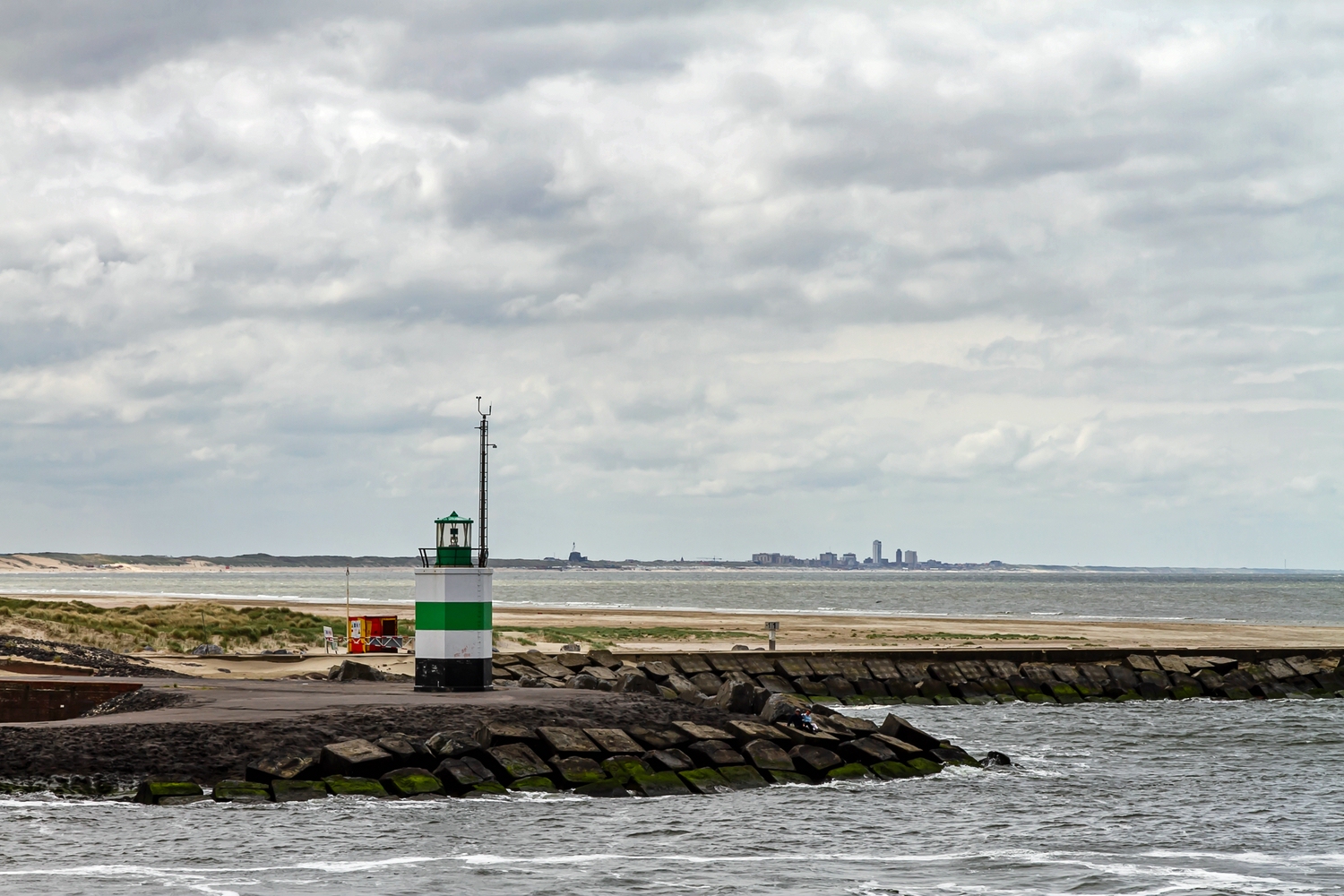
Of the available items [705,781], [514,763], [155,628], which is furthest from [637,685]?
[155,628]

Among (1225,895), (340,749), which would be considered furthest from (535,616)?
(1225,895)

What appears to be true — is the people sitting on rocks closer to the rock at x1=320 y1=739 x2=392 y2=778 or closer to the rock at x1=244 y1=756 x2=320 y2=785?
the rock at x1=320 y1=739 x2=392 y2=778

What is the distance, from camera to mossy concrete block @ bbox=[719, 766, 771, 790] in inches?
857

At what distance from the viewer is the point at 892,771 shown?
23.3m

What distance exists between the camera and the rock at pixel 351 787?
1919cm

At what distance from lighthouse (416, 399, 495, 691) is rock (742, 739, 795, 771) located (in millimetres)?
5566

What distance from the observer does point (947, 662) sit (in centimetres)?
3981

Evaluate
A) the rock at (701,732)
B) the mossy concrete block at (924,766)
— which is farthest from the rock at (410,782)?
the mossy concrete block at (924,766)

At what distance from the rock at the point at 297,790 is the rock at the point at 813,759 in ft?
25.6

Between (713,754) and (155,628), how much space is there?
96.3 ft

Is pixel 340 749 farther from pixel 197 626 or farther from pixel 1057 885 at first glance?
pixel 197 626

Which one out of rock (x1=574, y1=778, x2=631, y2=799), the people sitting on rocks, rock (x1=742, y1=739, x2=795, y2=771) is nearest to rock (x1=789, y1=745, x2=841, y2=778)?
rock (x1=742, y1=739, x2=795, y2=771)

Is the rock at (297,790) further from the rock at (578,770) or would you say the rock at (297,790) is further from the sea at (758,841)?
the rock at (578,770)

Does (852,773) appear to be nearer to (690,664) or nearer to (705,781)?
(705,781)
